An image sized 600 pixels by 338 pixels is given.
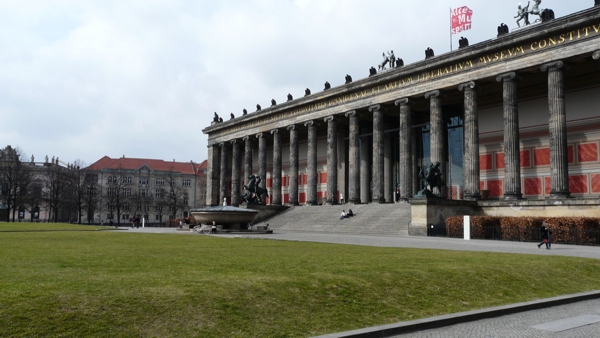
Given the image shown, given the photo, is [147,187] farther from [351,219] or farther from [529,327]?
[529,327]

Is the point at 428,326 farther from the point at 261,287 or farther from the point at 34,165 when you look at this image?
the point at 34,165

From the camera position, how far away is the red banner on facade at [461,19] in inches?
1991

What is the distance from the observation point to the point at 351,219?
48.4 metres

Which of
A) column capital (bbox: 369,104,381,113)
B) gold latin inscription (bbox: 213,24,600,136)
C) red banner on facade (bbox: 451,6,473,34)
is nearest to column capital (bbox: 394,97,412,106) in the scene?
gold latin inscription (bbox: 213,24,600,136)

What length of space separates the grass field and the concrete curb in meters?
0.38

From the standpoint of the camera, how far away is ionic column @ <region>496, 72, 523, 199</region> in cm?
4166

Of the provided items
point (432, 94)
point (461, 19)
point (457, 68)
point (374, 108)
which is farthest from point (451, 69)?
point (374, 108)

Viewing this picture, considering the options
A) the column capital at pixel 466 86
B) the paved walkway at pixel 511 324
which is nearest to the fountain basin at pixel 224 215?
the column capital at pixel 466 86

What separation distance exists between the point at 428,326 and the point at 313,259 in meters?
6.49

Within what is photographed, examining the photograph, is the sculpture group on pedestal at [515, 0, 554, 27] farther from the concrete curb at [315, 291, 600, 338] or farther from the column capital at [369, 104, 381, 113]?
the concrete curb at [315, 291, 600, 338]

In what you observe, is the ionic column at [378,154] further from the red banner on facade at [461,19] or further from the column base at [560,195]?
the column base at [560,195]

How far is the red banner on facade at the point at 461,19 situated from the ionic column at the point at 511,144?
1018cm

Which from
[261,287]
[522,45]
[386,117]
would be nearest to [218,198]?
[386,117]

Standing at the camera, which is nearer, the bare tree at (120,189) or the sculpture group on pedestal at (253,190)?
the sculpture group on pedestal at (253,190)
